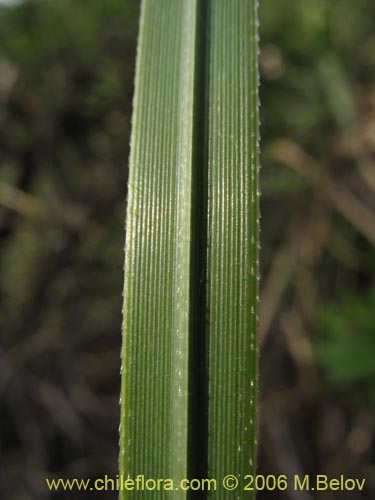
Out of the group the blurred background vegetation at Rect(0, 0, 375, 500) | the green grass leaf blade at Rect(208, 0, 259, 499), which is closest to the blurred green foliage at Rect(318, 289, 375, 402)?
the blurred background vegetation at Rect(0, 0, 375, 500)

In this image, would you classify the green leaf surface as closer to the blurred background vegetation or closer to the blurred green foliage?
the blurred green foliage

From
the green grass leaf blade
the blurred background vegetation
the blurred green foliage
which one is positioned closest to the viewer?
the green grass leaf blade

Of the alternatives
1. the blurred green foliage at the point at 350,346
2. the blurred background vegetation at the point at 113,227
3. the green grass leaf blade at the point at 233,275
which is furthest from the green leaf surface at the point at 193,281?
the blurred background vegetation at the point at 113,227

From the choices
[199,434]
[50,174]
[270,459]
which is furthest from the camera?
[50,174]

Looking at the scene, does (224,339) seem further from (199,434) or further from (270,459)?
(270,459)

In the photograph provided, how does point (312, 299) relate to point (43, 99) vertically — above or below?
below

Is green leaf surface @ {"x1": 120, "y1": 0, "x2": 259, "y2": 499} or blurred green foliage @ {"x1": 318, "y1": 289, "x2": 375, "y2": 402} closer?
green leaf surface @ {"x1": 120, "y1": 0, "x2": 259, "y2": 499}

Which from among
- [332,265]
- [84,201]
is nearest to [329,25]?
[332,265]
